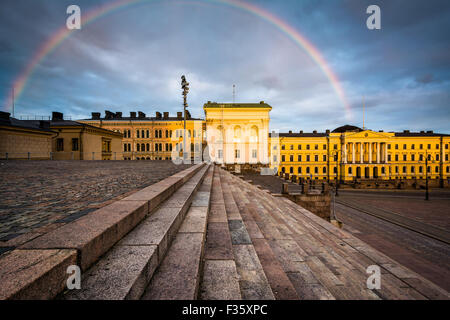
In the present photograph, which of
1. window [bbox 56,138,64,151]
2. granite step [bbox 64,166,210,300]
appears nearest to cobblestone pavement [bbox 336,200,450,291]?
granite step [bbox 64,166,210,300]

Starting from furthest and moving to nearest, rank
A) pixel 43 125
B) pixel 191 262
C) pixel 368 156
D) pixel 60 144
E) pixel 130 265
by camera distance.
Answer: pixel 368 156
pixel 60 144
pixel 43 125
pixel 191 262
pixel 130 265

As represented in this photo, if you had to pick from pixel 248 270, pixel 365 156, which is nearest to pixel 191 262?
pixel 248 270

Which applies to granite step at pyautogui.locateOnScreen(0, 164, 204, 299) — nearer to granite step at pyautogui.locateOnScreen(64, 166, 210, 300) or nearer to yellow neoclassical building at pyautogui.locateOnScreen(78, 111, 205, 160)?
granite step at pyautogui.locateOnScreen(64, 166, 210, 300)

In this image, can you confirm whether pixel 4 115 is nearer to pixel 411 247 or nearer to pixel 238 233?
pixel 238 233

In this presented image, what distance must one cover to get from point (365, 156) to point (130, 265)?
2601 inches

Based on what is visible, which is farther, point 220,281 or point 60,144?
point 60,144

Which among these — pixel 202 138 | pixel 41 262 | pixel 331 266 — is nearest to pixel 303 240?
pixel 331 266

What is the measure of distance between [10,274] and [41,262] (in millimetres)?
148

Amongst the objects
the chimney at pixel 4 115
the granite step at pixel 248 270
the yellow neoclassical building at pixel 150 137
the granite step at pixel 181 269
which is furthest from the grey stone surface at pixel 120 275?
the yellow neoclassical building at pixel 150 137

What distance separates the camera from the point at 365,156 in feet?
175

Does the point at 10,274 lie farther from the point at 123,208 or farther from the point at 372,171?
the point at 372,171

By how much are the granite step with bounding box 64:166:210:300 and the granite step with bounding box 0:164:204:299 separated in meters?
0.12

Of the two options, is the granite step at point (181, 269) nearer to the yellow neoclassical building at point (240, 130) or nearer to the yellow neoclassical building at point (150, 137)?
the yellow neoclassical building at point (150, 137)
